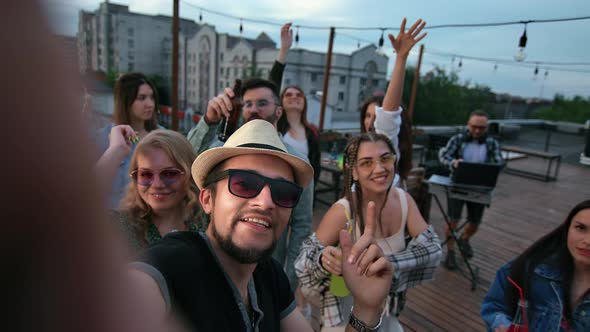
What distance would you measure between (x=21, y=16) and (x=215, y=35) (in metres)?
47.7

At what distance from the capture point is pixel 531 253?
196 cm

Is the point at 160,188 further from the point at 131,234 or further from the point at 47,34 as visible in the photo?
the point at 47,34

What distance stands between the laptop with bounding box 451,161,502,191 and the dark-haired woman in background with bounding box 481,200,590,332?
174 cm

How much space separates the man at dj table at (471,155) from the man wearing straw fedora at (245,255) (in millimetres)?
3134

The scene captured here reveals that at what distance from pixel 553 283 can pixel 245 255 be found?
174 cm

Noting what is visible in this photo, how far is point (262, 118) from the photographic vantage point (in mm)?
2535

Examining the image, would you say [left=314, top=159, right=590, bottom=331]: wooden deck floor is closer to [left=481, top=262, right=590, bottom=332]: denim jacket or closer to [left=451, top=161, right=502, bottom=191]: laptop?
[left=451, top=161, right=502, bottom=191]: laptop

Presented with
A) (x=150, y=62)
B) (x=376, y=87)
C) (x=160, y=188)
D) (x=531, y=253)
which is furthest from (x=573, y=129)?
(x=150, y=62)

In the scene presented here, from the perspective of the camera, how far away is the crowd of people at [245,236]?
29 centimetres

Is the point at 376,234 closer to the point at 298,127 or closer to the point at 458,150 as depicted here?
the point at 298,127

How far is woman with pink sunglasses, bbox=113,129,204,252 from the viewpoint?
5.71 ft

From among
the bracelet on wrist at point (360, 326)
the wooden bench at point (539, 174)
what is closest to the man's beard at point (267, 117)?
the bracelet on wrist at point (360, 326)

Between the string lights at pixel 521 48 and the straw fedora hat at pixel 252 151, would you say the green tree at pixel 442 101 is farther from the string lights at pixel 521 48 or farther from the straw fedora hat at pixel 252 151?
the straw fedora hat at pixel 252 151

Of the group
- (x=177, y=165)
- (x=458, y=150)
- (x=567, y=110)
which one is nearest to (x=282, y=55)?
(x=177, y=165)
